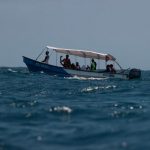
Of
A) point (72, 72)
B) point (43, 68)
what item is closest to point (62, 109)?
point (72, 72)

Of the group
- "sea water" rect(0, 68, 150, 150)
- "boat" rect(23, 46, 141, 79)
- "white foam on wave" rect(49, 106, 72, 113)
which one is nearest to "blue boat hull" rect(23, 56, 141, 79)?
"boat" rect(23, 46, 141, 79)

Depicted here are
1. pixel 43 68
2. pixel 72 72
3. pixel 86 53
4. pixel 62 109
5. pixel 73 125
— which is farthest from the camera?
pixel 86 53

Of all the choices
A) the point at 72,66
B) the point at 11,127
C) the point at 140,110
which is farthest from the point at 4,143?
the point at 72,66

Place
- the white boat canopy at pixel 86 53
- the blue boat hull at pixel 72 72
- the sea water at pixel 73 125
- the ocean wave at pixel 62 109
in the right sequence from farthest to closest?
the white boat canopy at pixel 86 53, the blue boat hull at pixel 72 72, the ocean wave at pixel 62 109, the sea water at pixel 73 125

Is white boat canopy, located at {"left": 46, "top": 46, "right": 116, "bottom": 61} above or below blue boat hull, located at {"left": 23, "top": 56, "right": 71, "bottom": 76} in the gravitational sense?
above

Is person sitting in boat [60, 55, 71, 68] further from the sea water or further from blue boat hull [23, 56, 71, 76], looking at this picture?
the sea water

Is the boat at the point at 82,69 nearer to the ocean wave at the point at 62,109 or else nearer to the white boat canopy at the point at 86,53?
the white boat canopy at the point at 86,53

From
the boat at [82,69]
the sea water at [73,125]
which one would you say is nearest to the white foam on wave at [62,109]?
the sea water at [73,125]

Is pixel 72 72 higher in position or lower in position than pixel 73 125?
higher

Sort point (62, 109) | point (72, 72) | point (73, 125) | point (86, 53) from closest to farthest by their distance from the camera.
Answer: point (73, 125), point (62, 109), point (72, 72), point (86, 53)

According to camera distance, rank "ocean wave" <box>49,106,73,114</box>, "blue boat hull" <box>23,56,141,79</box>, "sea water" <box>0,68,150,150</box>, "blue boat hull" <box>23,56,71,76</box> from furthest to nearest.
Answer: "blue boat hull" <box>23,56,71,76</box> → "blue boat hull" <box>23,56,141,79</box> → "ocean wave" <box>49,106,73,114</box> → "sea water" <box>0,68,150,150</box>

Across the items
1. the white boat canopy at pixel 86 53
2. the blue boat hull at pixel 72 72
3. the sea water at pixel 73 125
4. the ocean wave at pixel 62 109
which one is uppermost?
the white boat canopy at pixel 86 53

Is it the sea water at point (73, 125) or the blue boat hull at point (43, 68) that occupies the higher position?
the blue boat hull at point (43, 68)

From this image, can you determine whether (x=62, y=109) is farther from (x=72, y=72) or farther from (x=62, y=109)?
(x=72, y=72)
